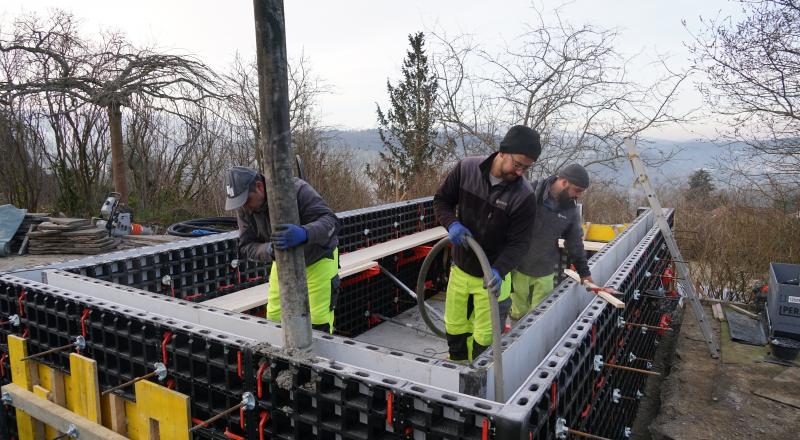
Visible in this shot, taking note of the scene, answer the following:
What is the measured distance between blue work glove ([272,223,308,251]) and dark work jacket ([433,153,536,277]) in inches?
49.5

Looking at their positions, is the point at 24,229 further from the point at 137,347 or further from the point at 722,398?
the point at 722,398

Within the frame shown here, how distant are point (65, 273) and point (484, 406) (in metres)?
2.44

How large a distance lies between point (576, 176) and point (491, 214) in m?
1.13

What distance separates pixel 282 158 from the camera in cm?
151

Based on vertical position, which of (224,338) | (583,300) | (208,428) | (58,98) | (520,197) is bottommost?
(208,428)

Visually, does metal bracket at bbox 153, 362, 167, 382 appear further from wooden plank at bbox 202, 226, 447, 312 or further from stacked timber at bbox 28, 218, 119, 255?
stacked timber at bbox 28, 218, 119, 255

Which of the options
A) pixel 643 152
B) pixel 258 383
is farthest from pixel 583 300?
pixel 643 152

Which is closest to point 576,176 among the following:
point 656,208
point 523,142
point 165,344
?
point 656,208

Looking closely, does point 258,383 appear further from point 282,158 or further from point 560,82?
point 560,82

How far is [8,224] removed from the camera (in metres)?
6.60

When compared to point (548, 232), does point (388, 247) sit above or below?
below

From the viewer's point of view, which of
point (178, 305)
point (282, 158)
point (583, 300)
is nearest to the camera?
point (282, 158)

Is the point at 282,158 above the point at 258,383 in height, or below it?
above

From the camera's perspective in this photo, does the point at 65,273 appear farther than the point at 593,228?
No
